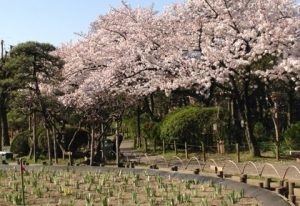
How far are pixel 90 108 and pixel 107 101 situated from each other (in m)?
0.74

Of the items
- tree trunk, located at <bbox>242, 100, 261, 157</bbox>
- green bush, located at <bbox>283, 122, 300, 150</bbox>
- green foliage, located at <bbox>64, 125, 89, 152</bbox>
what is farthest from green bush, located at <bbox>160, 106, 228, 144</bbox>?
green foliage, located at <bbox>64, 125, 89, 152</bbox>

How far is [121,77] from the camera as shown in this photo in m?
21.2

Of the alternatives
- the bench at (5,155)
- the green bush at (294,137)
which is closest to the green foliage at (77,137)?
the bench at (5,155)

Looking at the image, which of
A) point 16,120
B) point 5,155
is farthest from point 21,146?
point 16,120

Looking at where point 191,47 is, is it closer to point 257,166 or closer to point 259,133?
point 257,166

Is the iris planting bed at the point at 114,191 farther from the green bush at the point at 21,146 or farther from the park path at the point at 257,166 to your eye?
the green bush at the point at 21,146

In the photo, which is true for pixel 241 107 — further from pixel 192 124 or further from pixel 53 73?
pixel 53 73

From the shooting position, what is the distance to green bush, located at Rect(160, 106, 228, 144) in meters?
22.4

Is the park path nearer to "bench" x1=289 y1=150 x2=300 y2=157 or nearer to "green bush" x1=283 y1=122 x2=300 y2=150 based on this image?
"bench" x1=289 y1=150 x2=300 y2=157

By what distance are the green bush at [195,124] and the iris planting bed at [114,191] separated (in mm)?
8047

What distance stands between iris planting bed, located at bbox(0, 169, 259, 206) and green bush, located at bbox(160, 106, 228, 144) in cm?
805

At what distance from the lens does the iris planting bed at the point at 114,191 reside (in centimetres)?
1002

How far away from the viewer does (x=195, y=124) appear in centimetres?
2277

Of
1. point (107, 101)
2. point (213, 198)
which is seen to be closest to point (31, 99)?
point (107, 101)
